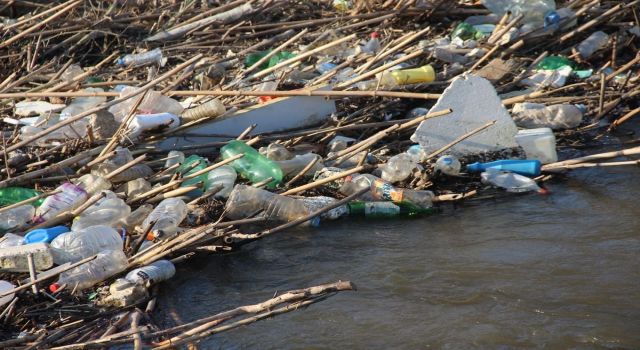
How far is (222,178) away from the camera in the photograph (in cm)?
521

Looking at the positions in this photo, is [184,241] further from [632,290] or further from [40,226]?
[632,290]

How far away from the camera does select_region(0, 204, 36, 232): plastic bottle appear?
4590 mm

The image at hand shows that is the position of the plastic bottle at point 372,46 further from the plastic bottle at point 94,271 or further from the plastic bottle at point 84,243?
the plastic bottle at point 94,271

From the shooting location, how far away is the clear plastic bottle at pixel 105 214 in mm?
4648

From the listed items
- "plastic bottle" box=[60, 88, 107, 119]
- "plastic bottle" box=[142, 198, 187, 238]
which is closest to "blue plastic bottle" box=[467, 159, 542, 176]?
"plastic bottle" box=[142, 198, 187, 238]

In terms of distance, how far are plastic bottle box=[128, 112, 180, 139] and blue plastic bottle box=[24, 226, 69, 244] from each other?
112cm

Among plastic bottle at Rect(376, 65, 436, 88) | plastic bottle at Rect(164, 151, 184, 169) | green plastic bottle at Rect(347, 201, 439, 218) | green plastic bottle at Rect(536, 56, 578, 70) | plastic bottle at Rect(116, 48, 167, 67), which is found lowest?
green plastic bottle at Rect(347, 201, 439, 218)

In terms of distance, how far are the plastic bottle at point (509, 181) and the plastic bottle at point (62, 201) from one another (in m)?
2.43

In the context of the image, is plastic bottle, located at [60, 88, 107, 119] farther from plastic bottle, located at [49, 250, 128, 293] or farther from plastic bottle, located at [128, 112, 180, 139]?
plastic bottle, located at [49, 250, 128, 293]

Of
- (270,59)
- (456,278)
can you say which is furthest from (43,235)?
(270,59)

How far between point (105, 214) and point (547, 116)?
128 inches

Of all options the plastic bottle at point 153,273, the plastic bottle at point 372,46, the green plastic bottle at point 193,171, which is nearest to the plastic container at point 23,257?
the plastic bottle at point 153,273

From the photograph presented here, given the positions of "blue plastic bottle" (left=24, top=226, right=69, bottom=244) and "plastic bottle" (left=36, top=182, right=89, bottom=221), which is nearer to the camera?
"blue plastic bottle" (left=24, top=226, right=69, bottom=244)

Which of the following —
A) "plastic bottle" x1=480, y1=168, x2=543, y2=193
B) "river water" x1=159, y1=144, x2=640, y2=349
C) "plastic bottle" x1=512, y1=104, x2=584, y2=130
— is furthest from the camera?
"plastic bottle" x1=512, y1=104, x2=584, y2=130
